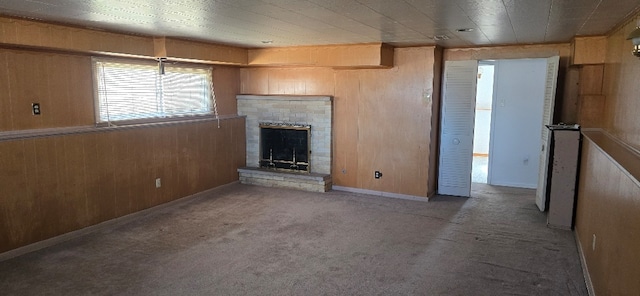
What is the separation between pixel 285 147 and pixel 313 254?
301 centimetres

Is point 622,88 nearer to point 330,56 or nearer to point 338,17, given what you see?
point 338,17

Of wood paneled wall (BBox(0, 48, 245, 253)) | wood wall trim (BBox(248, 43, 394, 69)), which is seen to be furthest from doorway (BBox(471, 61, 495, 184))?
wood paneled wall (BBox(0, 48, 245, 253))

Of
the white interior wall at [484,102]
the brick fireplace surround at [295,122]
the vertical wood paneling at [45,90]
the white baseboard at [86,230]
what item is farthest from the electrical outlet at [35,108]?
the white interior wall at [484,102]

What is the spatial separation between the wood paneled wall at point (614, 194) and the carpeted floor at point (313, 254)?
486 mm

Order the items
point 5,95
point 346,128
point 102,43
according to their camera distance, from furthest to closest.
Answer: point 346,128 < point 102,43 < point 5,95

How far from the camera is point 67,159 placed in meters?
4.24

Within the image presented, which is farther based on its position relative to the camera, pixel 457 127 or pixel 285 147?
pixel 285 147

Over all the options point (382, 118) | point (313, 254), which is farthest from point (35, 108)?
point (382, 118)

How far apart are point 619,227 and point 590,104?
Answer: 2.72 metres

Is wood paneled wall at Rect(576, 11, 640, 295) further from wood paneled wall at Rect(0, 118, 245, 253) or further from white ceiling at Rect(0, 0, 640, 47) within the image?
wood paneled wall at Rect(0, 118, 245, 253)

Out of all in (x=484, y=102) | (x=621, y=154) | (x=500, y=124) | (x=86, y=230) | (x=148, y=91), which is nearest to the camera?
(x=621, y=154)

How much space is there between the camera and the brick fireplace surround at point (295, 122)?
6281mm

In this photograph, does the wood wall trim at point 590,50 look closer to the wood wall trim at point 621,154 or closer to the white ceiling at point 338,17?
the white ceiling at point 338,17

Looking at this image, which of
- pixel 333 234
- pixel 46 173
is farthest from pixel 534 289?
pixel 46 173
